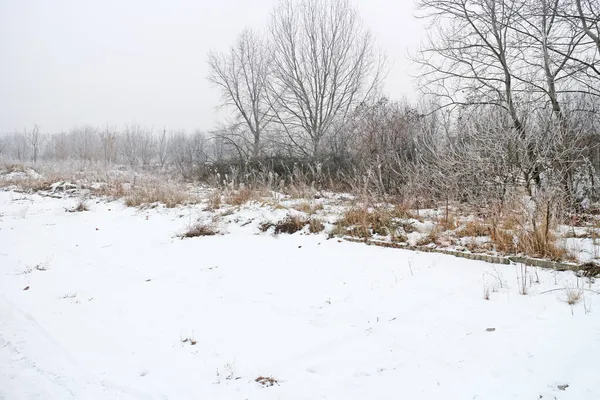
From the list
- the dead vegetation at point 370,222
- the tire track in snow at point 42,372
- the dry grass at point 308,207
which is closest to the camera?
the tire track in snow at point 42,372

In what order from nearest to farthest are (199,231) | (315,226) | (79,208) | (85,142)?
(315,226) → (199,231) → (79,208) → (85,142)

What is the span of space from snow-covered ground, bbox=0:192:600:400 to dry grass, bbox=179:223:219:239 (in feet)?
3.77

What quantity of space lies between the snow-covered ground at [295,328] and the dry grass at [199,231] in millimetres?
1149

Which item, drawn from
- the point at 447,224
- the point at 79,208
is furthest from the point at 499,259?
the point at 79,208

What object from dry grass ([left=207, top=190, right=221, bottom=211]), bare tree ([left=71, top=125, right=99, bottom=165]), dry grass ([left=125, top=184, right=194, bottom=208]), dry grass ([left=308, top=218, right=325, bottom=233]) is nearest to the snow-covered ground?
dry grass ([left=308, top=218, right=325, bottom=233])

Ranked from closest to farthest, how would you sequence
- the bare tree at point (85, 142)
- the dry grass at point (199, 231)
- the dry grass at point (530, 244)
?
the dry grass at point (530, 244) < the dry grass at point (199, 231) < the bare tree at point (85, 142)

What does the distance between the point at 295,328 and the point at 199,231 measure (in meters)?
3.98

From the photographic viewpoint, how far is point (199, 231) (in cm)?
649

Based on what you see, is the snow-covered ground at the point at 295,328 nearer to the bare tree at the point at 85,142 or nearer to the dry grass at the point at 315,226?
the dry grass at the point at 315,226

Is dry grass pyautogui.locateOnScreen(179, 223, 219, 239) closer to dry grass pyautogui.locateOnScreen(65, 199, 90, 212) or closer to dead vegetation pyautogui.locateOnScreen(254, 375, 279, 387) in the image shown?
dead vegetation pyautogui.locateOnScreen(254, 375, 279, 387)

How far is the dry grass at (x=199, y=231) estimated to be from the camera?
6.44 m


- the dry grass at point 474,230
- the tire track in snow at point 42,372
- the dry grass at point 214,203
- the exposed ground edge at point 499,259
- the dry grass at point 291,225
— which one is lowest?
the tire track in snow at point 42,372

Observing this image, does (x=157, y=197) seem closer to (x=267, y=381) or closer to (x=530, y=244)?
(x=267, y=381)

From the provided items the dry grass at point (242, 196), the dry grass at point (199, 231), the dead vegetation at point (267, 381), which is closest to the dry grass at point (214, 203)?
the dry grass at point (242, 196)
